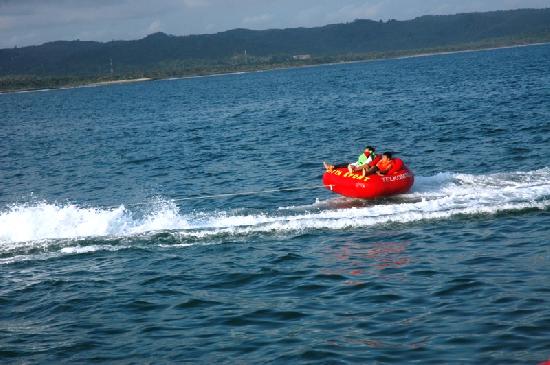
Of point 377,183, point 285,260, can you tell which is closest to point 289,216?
point 377,183

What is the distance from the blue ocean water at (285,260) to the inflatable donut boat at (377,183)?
303mm

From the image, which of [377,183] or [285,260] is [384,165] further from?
[285,260]

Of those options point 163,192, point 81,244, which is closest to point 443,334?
point 81,244

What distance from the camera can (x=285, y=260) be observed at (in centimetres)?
1534

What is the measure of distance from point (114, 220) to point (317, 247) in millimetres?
5960

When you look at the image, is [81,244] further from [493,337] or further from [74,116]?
[74,116]

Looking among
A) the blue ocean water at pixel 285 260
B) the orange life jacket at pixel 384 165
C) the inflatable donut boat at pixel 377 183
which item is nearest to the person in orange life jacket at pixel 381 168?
the orange life jacket at pixel 384 165

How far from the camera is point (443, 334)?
10.9 metres

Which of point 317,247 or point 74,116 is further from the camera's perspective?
point 74,116

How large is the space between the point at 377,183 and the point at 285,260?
5.00m

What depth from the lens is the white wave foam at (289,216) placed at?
17609 millimetres

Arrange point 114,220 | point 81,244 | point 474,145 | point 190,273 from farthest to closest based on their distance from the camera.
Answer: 1. point 474,145
2. point 114,220
3. point 81,244
4. point 190,273

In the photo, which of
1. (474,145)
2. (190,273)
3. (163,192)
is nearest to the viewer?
(190,273)

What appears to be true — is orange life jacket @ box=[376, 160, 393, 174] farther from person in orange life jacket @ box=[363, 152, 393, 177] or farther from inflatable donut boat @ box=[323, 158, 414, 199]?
inflatable donut boat @ box=[323, 158, 414, 199]
